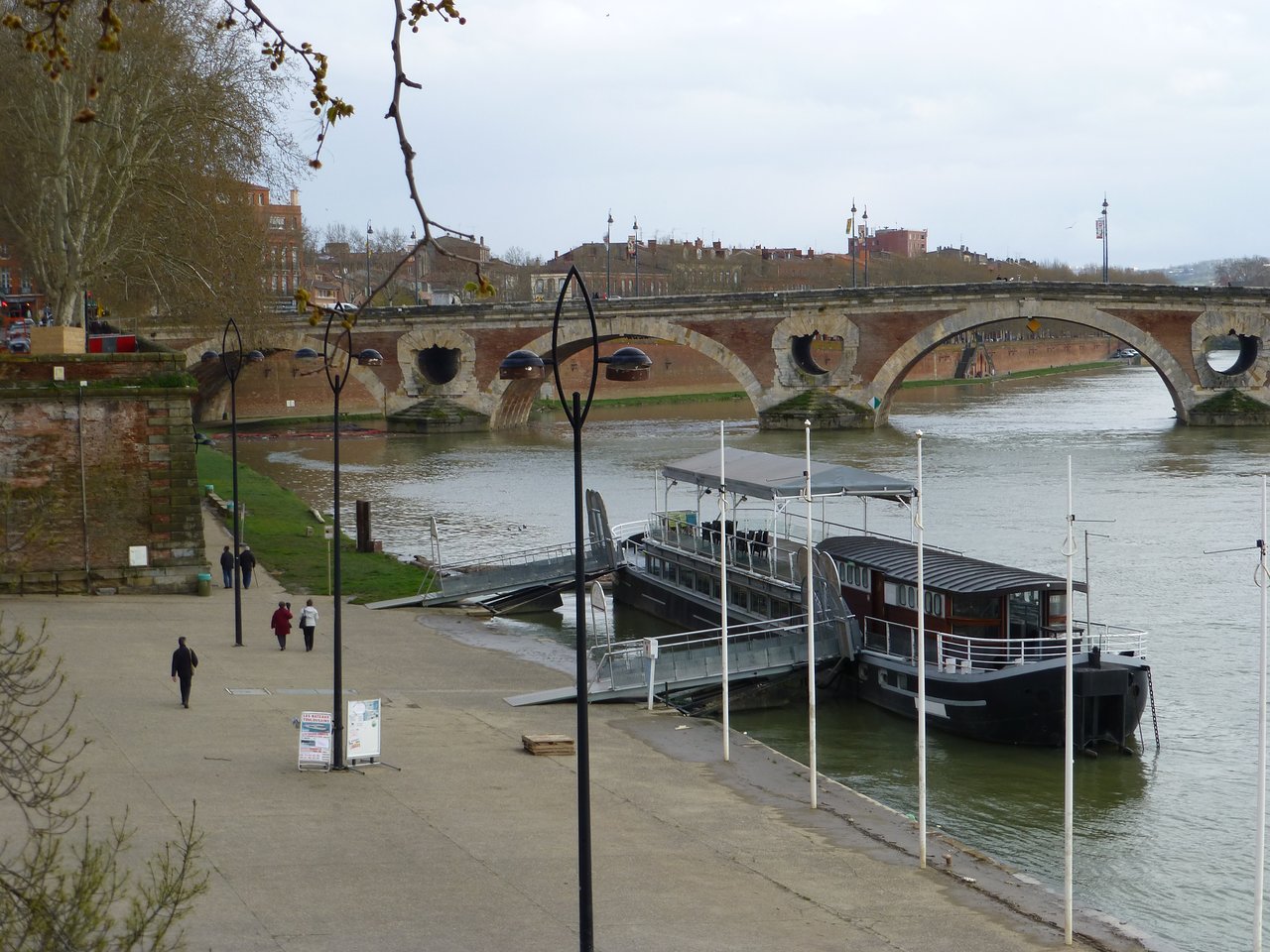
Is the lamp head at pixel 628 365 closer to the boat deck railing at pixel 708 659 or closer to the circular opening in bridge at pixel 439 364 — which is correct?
the boat deck railing at pixel 708 659

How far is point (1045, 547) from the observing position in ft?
108

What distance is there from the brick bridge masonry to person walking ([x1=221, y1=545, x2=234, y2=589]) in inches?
1020

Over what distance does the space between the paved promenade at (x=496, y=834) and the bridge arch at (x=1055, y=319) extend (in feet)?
142

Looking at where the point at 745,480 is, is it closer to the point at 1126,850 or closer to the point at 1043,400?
the point at 1126,850

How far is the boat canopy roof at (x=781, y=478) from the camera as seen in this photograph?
2502 cm

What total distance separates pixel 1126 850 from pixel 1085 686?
12.2 ft

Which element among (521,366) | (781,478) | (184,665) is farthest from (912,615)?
(521,366)

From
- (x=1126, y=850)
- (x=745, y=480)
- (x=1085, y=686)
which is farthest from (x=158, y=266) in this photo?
(x=1126, y=850)

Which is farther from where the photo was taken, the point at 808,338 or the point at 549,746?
the point at 808,338

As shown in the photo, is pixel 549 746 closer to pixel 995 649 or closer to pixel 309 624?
pixel 995 649

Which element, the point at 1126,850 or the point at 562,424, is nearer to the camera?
the point at 1126,850

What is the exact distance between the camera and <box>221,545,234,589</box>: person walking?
2970 cm

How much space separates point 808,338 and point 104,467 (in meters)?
41.8

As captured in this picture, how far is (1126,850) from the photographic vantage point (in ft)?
55.2
